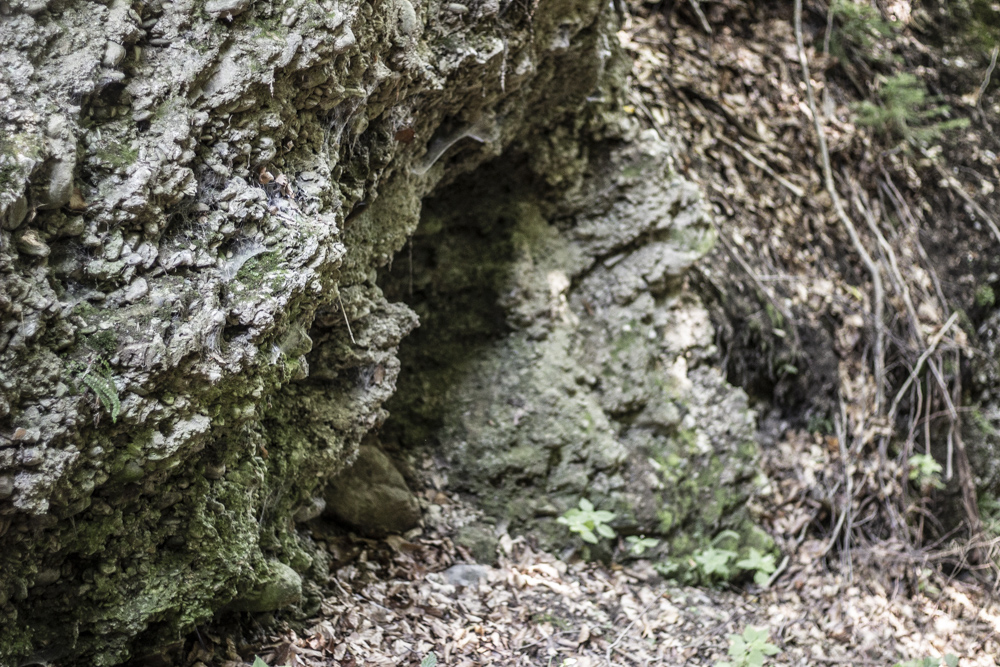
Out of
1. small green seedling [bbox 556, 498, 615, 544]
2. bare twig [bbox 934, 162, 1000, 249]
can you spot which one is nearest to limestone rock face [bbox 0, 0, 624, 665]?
small green seedling [bbox 556, 498, 615, 544]

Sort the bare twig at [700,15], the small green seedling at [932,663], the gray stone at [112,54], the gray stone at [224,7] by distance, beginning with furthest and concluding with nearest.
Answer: the bare twig at [700,15], the small green seedling at [932,663], the gray stone at [224,7], the gray stone at [112,54]

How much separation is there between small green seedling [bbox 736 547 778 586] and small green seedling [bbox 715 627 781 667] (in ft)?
3.47

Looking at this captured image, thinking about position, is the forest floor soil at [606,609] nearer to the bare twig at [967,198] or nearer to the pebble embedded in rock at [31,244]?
the pebble embedded in rock at [31,244]

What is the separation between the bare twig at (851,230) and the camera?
5574 millimetres

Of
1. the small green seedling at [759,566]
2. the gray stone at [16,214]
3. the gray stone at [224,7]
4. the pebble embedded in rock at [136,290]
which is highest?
the gray stone at [224,7]

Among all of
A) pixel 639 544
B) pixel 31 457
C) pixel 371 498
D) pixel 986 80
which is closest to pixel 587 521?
pixel 639 544

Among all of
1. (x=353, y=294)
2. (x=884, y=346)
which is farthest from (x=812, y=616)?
(x=353, y=294)

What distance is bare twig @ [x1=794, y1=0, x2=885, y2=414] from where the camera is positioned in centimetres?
557

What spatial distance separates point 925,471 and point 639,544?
2492 mm

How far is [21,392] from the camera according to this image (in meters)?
1.88

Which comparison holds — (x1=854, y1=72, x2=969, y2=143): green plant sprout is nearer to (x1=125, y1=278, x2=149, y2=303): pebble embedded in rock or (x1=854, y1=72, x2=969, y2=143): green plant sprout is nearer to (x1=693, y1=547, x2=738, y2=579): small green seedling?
(x1=693, y1=547, x2=738, y2=579): small green seedling

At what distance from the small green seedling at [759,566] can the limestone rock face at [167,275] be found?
2.78 metres

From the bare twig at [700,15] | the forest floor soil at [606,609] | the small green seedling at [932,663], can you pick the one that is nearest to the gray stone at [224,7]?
the forest floor soil at [606,609]

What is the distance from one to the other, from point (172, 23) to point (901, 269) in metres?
5.77
